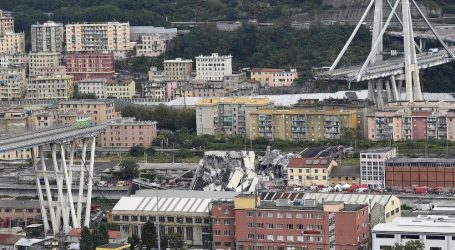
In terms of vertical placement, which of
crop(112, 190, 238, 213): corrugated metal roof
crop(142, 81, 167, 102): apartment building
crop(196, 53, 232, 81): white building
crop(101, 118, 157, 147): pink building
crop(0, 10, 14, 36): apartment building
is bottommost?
crop(112, 190, 238, 213): corrugated metal roof

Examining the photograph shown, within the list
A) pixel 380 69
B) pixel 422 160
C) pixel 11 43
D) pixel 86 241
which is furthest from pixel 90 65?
pixel 86 241

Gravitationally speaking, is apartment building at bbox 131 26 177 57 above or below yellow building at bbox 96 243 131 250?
above

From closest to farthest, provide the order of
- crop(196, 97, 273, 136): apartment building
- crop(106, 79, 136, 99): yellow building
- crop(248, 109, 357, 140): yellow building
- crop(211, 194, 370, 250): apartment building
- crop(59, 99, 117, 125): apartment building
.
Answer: crop(211, 194, 370, 250): apartment building < crop(248, 109, 357, 140): yellow building < crop(196, 97, 273, 136): apartment building < crop(59, 99, 117, 125): apartment building < crop(106, 79, 136, 99): yellow building

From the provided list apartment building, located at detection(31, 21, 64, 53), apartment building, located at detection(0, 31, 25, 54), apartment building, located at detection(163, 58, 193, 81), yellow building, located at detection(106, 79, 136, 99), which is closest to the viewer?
yellow building, located at detection(106, 79, 136, 99)

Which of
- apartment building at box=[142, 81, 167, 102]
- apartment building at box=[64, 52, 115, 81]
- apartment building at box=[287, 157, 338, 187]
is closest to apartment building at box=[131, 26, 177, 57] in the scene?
apartment building at box=[64, 52, 115, 81]

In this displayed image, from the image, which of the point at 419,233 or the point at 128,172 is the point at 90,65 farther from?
the point at 419,233

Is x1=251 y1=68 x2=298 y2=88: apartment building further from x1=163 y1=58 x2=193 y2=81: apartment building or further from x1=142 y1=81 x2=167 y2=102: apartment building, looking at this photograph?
x1=142 y1=81 x2=167 y2=102: apartment building

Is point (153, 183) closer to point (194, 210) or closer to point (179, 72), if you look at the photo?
point (194, 210)

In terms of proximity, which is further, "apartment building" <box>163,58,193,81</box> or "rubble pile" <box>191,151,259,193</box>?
"apartment building" <box>163,58,193,81</box>
